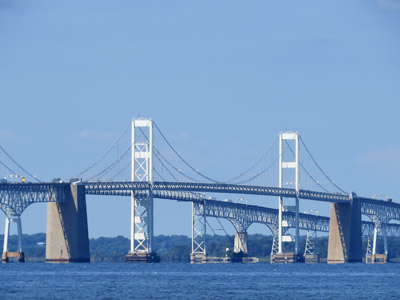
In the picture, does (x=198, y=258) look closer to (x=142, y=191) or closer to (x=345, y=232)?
(x=345, y=232)

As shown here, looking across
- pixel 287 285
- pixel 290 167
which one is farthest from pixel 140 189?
pixel 287 285

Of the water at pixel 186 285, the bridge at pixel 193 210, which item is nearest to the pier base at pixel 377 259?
the bridge at pixel 193 210

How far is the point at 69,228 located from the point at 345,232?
40412 mm

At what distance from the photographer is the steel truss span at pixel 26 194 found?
12525 centimetres

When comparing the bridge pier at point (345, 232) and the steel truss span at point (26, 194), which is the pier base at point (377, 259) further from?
the steel truss span at point (26, 194)

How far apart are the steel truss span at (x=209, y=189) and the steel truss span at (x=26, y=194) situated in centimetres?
462

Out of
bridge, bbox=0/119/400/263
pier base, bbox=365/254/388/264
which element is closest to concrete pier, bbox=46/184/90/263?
bridge, bbox=0/119/400/263

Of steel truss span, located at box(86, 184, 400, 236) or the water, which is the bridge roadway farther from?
the water

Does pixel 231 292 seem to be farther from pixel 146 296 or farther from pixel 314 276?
pixel 314 276

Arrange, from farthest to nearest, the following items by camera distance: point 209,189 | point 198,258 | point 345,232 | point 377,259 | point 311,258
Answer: point 377,259
point 311,258
point 198,258
point 345,232
point 209,189

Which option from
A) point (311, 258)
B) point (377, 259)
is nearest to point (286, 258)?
point (311, 258)

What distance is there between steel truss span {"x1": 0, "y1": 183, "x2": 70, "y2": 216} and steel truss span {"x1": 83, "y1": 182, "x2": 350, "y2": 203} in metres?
4.62

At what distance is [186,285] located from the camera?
86.9 metres

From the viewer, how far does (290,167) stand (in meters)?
153
